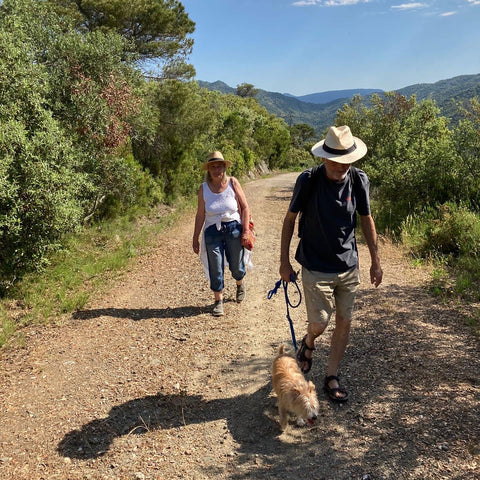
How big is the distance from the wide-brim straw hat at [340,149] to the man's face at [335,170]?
0.05 meters

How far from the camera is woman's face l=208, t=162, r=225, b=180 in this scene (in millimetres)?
4988

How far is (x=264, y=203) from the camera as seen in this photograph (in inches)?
663

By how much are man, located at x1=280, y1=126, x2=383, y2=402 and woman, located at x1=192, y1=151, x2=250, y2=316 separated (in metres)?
1.84

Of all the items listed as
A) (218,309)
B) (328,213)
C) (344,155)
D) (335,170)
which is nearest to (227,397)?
(218,309)

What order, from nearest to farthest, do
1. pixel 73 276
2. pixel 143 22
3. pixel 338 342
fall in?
1. pixel 338 342
2. pixel 73 276
3. pixel 143 22

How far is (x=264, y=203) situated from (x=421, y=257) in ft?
31.3

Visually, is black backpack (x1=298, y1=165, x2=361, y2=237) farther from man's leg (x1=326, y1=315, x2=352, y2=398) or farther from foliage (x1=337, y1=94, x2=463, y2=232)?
foliage (x1=337, y1=94, x2=463, y2=232)

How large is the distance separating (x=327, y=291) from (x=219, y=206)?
87.0 inches

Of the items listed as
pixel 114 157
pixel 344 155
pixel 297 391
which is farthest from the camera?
pixel 114 157

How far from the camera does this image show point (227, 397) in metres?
3.73

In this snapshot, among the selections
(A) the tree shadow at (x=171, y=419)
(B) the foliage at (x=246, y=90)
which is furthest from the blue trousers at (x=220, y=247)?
(B) the foliage at (x=246, y=90)

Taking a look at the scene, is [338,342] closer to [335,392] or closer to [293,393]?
[335,392]

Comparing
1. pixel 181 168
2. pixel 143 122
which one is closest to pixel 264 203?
pixel 181 168

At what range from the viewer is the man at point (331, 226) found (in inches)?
124
